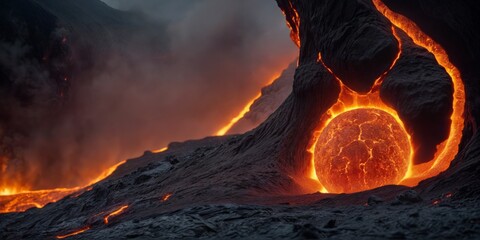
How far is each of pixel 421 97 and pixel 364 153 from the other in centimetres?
223

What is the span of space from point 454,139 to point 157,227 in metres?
7.99

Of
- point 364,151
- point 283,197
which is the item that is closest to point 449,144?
point 364,151

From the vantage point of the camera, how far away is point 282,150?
1268cm

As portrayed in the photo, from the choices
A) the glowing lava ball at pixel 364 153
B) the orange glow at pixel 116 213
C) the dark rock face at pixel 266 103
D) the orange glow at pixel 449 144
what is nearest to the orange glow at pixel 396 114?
the orange glow at pixel 449 144

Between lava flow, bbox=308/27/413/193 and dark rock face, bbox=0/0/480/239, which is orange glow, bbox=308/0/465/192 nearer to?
lava flow, bbox=308/27/413/193

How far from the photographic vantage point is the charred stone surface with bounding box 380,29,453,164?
30.6ft

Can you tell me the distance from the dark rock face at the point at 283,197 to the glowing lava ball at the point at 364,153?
1.02m

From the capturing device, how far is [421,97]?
9539 mm

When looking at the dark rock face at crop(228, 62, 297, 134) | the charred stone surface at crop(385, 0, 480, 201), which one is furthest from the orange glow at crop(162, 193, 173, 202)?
the dark rock face at crop(228, 62, 297, 134)

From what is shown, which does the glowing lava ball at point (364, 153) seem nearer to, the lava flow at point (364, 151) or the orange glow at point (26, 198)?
the lava flow at point (364, 151)

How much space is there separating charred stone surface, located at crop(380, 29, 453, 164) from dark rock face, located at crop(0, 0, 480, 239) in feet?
0.20

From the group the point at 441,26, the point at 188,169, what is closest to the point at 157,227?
the point at 441,26

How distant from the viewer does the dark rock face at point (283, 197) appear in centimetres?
492

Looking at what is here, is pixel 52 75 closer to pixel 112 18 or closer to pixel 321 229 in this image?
pixel 112 18
